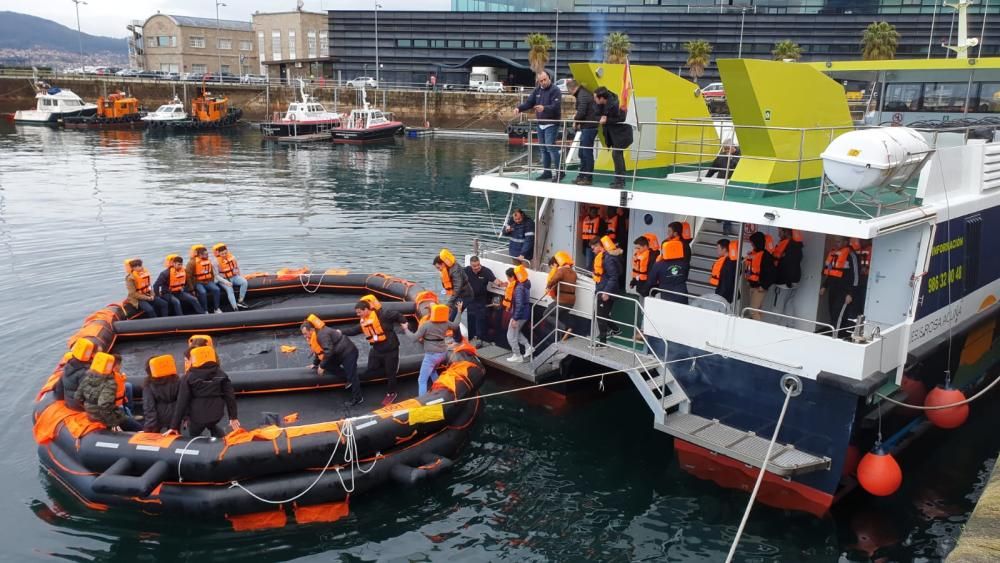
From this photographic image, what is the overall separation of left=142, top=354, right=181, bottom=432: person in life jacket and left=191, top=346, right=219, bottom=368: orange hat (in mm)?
402

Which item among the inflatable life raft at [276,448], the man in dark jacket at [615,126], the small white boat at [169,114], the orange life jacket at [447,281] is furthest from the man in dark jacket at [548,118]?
the small white boat at [169,114]

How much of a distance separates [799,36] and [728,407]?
6523 centimetres

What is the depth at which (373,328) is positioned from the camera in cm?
1033

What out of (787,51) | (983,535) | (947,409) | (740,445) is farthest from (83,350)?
(787,51)

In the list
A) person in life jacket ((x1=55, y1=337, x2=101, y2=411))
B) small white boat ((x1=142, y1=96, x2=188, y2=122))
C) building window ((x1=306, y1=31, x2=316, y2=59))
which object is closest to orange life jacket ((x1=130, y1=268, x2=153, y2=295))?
person in life jacket ((x1=55, y1=337, x2=101, y2=411))

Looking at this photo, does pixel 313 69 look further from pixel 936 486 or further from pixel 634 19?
pixel 936 486

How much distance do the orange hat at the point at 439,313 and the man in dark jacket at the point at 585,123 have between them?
2.90 m

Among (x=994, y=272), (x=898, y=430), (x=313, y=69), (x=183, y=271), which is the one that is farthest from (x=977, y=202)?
(x=313, y=69)

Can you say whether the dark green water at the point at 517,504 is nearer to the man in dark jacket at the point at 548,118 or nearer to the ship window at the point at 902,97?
the man in dark jacket at the point at 548,118

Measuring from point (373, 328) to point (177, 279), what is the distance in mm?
5200

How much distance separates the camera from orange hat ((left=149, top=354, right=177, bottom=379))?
28.5 ft

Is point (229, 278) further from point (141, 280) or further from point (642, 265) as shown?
point (642, 265)

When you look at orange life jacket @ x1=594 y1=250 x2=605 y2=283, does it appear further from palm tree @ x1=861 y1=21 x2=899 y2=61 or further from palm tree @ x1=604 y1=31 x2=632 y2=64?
palm tree @ x1=604 y1=31 x2=632 y2=64

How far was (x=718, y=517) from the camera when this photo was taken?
9070mm
